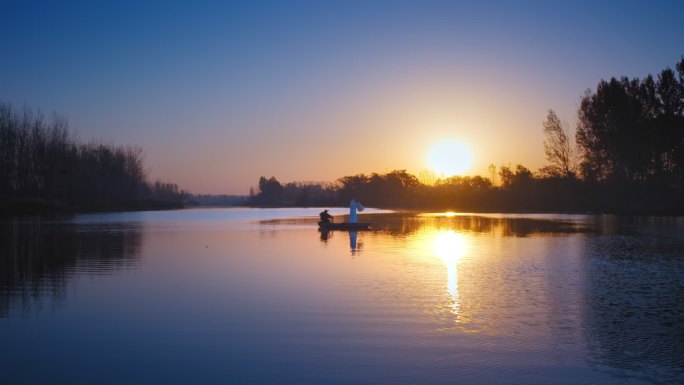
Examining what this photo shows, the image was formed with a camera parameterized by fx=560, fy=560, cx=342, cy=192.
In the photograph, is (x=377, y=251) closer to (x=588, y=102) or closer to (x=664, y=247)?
(x=664, y=247)

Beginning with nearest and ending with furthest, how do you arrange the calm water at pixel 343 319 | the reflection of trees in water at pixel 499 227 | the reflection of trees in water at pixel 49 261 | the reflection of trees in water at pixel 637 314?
the calm water at pixel 343 319
the reflection of trees in water at pixel 637 314
the reflection of trees in water at pixel 49 261
the reflection of trees in water at pixel 499 227

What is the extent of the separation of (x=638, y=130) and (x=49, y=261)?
56.2 m

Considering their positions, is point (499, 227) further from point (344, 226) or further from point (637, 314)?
point (637, 314)

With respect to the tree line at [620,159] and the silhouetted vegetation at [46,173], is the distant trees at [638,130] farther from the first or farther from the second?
the silhouetted vegetation at [46,173]

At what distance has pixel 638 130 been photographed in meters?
56.7

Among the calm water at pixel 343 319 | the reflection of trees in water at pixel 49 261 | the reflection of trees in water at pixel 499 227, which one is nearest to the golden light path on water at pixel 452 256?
the calm water at pixel 343 319

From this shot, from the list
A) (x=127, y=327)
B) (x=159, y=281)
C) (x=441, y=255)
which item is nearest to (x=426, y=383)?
(x=127, y=327)

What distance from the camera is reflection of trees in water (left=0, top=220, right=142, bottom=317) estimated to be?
38.1 feet

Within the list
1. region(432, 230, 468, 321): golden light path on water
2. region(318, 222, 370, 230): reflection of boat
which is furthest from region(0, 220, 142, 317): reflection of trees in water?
region(318, 222, 370, 230): reflection of boat

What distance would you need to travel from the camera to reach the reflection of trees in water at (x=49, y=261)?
1160 centimetres

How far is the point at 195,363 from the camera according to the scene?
22.8 ft

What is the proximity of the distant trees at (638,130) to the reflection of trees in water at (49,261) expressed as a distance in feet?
164

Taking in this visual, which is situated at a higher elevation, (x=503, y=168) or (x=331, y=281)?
(x=503, y=168)

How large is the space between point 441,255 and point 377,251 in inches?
95.1
